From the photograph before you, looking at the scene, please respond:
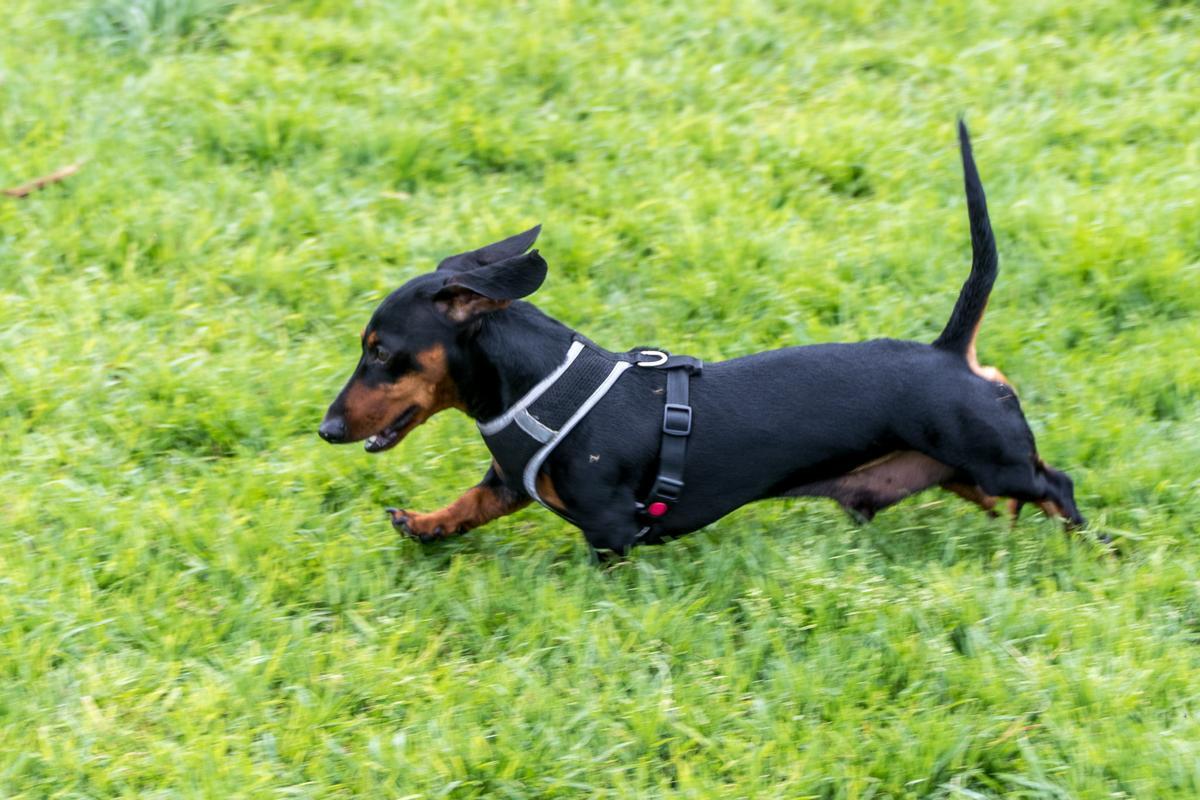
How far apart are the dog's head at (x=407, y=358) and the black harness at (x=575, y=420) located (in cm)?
23

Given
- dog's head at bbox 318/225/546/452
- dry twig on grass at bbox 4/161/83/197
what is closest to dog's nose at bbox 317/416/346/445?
dog's head at bbox 318/225/546/452

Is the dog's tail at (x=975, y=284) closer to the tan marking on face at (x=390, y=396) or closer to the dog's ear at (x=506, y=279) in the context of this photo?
the dog's ear at (x=506, y=279)

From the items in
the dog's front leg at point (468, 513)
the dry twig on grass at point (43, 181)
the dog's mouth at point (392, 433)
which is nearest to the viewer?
the dog's mouth at point (392, 433)

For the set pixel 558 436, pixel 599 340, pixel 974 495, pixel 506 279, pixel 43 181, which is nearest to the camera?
pixel 506 279

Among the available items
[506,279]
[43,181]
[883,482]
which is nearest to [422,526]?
[506,279]

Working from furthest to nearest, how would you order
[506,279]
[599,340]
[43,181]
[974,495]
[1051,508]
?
1. [43,181]
2. [599,340]
3. [974,495]
4. [1051,508]
5. [506,279]

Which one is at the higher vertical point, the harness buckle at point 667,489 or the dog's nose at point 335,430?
the dog's nose at point 335,430

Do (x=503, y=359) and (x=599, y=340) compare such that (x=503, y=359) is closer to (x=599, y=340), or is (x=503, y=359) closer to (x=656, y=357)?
(x=656, y=357)

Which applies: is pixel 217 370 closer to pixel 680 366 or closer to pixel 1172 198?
pixel 680 366

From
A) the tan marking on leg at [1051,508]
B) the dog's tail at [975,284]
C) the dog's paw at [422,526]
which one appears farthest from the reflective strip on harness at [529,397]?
the tan marking on leg at [1051,508]

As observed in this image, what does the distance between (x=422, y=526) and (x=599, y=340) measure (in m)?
1.31

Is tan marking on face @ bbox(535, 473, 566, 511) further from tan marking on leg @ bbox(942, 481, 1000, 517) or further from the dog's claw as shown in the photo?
tan marking on leg @ bbox(942, 481, 1000, 517)

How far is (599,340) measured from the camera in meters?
5.01

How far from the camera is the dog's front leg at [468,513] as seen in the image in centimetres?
397
